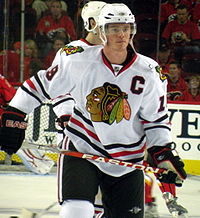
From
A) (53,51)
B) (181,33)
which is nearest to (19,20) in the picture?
(53,51)

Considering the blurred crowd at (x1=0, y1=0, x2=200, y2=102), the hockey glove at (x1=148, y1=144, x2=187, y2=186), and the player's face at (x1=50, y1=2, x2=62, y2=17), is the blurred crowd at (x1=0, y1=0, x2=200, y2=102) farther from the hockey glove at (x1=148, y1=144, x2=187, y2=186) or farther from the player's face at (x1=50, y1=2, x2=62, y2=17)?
the hockey glove at (x1=148, y1=144, x2=187, y2=186)

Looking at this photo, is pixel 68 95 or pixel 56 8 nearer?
pixel 68 95

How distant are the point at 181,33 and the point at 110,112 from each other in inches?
145

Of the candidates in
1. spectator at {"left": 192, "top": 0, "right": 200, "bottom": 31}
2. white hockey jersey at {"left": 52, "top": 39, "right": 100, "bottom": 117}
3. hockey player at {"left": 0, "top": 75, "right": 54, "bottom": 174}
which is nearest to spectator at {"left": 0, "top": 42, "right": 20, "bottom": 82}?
hockey player at {"left": 0, "top": 75, "right": 54, "bottom": 174}

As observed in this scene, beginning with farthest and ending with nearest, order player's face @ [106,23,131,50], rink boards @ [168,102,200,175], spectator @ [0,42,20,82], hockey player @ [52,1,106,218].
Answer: spectator @ [0,42,20,82], rink boards @ [168,102,200,175], hockey player @ [52,1,106,218], player's face @ [106,23,131,50]

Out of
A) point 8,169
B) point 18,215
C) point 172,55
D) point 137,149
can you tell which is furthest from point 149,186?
point 172,55

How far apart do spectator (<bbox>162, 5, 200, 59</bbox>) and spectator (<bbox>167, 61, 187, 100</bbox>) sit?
15 cm

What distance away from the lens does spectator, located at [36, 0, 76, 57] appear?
601 centimetres

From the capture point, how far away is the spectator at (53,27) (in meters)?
6.01

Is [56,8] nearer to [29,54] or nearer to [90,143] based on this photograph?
[29,54]

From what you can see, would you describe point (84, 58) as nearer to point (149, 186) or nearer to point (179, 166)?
point (179, 166)

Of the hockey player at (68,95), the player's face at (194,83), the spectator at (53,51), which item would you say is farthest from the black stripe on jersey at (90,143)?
the spectator at (53,51)

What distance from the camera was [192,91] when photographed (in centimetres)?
571

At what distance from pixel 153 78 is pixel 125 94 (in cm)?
12
